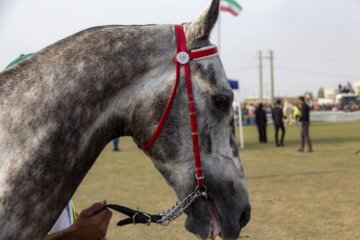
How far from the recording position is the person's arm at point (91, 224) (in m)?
2.32

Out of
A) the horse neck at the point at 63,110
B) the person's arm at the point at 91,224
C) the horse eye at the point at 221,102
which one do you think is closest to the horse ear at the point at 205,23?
the horse neck at the point at 63,110

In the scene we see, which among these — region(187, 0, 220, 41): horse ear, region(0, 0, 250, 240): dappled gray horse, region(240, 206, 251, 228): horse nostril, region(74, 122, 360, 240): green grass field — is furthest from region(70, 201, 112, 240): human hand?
region(74, 122, 360, 240): green grass field

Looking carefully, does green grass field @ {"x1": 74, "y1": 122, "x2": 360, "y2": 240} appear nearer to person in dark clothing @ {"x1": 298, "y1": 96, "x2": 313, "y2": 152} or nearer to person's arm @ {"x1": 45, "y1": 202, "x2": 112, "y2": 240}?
person in dark clothing @ {"x1": 298, "y1": 96, "x2": 313, "y2": 152}

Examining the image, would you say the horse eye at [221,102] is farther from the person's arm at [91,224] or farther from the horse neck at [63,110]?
the person's arm at [91,224]

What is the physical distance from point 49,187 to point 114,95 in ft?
1.50

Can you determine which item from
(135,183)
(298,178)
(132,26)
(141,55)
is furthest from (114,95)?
(298,178)

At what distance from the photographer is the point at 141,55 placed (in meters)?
2.01

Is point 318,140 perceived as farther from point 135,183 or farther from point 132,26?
point 132,26

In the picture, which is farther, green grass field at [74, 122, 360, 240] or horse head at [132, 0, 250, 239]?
green grass field at [74, 122, 360, 240]

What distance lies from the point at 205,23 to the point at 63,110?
2.29 feet

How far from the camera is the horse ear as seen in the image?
78.5 inches

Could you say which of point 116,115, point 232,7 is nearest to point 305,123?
point 232,7

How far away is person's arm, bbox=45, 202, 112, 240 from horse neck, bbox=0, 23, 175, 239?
0.37 m

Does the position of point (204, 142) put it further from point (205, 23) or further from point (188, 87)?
point (205, 23)
